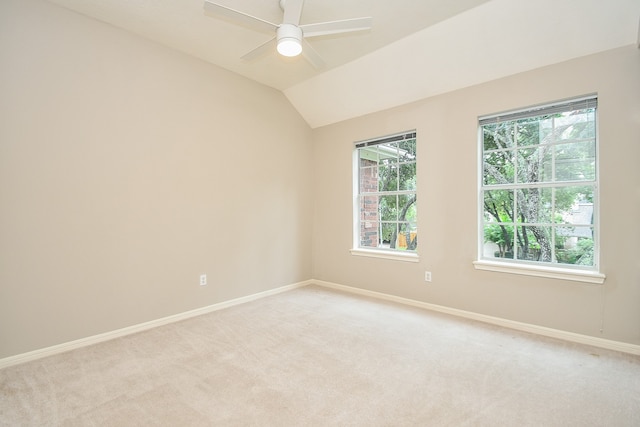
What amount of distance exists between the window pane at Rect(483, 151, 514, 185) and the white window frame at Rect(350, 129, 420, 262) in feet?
2.59

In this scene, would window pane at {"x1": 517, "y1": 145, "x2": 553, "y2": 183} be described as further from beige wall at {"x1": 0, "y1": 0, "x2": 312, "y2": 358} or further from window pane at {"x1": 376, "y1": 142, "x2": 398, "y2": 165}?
beige wall at {"x1": 0, "y1": 0, "x2": 312, "y2": 358}

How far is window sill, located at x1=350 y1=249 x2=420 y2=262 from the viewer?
3.72 meters

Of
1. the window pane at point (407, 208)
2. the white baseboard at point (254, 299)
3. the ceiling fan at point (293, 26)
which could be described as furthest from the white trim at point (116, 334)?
the ceiling fan at point (293, 26)

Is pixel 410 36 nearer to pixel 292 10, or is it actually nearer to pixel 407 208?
pixel 292 10

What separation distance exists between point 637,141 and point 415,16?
6.73 feet

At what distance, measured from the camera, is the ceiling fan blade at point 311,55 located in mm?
2322

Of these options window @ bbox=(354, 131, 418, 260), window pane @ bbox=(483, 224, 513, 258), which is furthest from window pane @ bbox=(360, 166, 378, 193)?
window pane @ bbox=(483, 224, 513, 258)

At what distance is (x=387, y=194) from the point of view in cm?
411

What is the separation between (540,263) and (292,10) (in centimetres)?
310

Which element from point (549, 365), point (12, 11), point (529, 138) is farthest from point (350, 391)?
point (12, 11)

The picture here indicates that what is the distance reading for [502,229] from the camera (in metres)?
3.22

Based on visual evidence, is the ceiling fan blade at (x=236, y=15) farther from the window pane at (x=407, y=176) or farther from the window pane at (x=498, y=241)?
the window pane at (x=498, y=241)

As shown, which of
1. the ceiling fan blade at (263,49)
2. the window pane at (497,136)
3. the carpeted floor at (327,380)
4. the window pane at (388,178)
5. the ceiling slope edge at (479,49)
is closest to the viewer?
the carpeted floor at (327,380)

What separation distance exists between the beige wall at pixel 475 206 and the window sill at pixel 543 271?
5 centimetres
